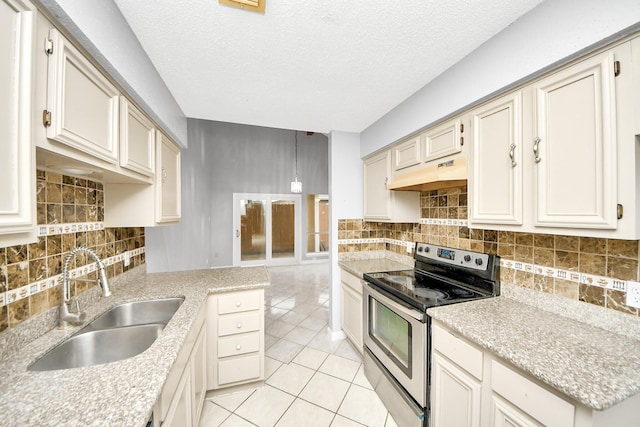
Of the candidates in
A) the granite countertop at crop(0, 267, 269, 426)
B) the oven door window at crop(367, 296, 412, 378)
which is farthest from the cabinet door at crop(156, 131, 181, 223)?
the oven door window at crop(367, 296, 412, 378)

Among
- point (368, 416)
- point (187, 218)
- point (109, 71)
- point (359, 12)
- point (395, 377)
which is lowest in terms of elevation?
point (368, 416)

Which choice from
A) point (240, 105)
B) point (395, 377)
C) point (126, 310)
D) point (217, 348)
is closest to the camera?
point (126, 310)

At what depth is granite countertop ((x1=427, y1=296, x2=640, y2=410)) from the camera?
0.77m

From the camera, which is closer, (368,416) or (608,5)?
(608,5)

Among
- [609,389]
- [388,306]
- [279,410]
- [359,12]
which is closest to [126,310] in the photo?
[279,410]

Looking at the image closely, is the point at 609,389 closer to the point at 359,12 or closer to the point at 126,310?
the point at 359,12

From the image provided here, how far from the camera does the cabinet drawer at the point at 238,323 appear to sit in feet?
5.92

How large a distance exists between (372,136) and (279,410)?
2528 millimetres

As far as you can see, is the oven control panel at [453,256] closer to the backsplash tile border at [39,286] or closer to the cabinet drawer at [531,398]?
the cabinet drawer at [531,398]

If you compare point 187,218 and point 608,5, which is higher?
point 608,5

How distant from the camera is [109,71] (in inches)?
43.1

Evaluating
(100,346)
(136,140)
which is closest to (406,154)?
(136,140)

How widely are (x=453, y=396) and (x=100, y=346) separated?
1.85m

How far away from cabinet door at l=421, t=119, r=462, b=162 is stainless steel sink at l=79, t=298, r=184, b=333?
2.08 meters
